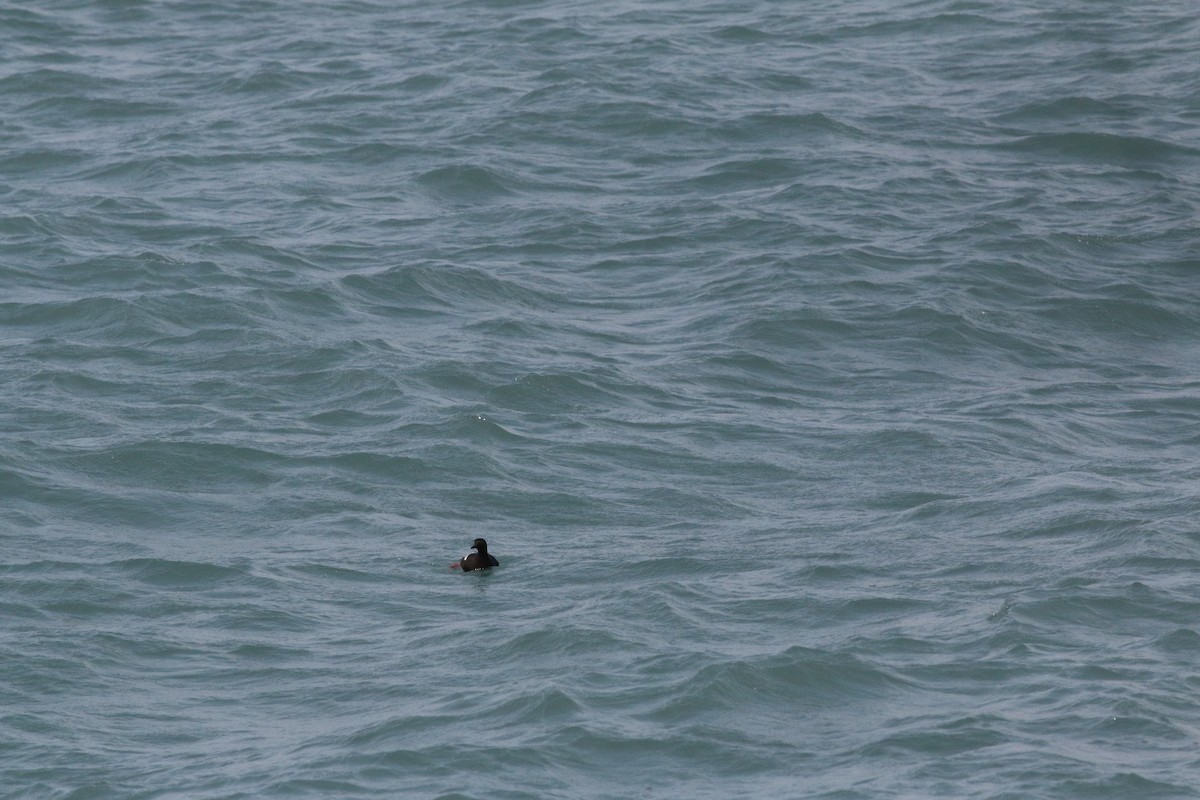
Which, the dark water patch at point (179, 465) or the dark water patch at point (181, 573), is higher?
the dark water patch at point (179, 465)

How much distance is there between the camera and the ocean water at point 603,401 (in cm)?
1234

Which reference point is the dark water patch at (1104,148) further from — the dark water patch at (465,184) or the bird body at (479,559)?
the bird body at (479,559)

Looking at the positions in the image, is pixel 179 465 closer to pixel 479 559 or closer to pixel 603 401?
pixel 479 559

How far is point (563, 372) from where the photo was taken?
1861 cm

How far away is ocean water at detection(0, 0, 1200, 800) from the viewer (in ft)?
40.5

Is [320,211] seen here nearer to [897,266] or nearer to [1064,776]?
[897,266]

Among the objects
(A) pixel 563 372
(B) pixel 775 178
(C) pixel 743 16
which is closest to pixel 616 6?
(C) pixel 743 16

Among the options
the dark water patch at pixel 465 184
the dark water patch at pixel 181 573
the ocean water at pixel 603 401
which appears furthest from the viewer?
the dark water patch at pixel 465 184

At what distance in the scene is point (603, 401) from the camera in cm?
1820

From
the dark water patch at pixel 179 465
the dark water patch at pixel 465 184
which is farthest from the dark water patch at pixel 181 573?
the dark water patch at pixel 465 184

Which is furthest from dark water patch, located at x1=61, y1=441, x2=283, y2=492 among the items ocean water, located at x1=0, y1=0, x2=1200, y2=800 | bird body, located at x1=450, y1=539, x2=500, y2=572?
bird body, located at x1=450, y1=539, x2=500, y2=572

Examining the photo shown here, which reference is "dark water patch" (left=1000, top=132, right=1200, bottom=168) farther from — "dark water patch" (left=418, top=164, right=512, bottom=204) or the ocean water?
"dark water patch" (left=418, top=164, right=512, bottom=204)

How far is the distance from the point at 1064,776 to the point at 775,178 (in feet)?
45.3

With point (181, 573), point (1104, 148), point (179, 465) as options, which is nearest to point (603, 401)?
point (179, 465)
